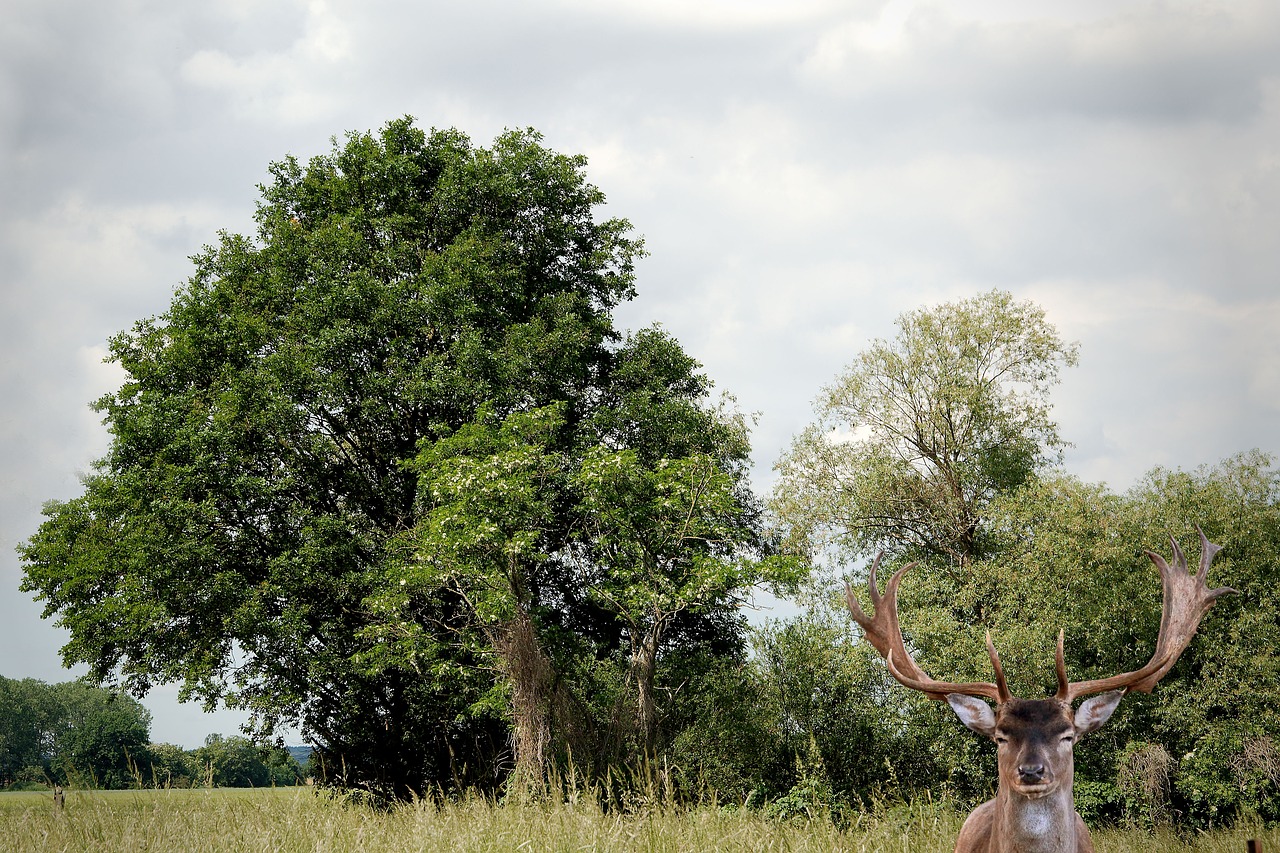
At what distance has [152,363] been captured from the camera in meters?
22.2

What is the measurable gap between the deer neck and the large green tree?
12627 millimetres

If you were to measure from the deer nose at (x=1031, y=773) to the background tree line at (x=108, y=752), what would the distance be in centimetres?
599

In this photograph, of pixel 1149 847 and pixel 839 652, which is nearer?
pixel 1149 847

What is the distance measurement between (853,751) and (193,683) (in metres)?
13.3

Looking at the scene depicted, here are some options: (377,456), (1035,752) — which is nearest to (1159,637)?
(1035,752)

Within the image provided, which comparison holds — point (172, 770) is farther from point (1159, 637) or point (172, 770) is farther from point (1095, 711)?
point (1159, 637)

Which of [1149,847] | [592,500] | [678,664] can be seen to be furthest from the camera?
[678,664]

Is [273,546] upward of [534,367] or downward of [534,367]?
downward

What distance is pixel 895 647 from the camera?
627 cm

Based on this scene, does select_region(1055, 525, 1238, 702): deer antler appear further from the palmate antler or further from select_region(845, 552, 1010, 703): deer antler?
select_region(845, 552, 1010, 703): deer antler

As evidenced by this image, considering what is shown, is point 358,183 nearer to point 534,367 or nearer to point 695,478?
point 534,367

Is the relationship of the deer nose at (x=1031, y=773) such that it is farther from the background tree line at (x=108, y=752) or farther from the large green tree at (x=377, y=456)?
the large green tree at (x=377, y=456)

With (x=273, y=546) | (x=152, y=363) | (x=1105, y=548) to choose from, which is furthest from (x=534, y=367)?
(x=1105, y=548)

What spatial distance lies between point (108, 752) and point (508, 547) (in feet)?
22.0
